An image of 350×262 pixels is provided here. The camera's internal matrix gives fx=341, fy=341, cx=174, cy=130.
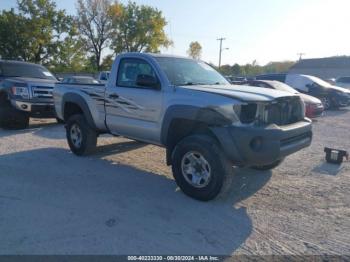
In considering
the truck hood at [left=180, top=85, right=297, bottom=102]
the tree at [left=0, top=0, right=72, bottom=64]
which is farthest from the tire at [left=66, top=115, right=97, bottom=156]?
the tree at [left=0, top=0, right=72, bottom=64]

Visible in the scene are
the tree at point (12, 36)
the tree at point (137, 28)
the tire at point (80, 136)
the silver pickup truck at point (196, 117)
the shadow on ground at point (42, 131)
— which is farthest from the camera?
the tree at point (137, 28)

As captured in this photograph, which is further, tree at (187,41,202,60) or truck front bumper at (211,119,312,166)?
tree at (187,41,202,60)

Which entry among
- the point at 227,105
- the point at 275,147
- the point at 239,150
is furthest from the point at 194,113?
the point at 275,147

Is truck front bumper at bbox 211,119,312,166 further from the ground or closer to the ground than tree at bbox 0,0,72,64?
closer to the ground

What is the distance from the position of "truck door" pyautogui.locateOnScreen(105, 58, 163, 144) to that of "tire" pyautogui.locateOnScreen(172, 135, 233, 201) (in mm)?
698

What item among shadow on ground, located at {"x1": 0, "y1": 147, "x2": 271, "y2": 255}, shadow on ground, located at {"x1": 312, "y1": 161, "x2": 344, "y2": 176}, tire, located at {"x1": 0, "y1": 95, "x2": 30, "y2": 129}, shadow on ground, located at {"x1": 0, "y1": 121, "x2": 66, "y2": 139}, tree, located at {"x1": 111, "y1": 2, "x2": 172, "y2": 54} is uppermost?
tree, located at {"x1": 111, "y1": 2, "x2": 172, "y2": 54}

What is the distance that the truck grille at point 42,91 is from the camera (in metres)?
9.41

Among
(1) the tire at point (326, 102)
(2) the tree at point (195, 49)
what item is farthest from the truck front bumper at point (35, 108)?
(2) the tree at point (195, 49)

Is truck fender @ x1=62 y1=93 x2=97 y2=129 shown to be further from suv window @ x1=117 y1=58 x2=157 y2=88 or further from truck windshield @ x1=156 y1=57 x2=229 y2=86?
truck windshield @ x1=156 y1=57 x2=229 y2=86

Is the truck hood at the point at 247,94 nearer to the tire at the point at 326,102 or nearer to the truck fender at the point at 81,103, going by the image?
the truck fender at the point at 81,103

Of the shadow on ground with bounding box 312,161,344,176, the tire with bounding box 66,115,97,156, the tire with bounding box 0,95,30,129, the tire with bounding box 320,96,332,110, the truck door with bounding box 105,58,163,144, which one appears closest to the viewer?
the truck door with bounding box 105,58,163,144

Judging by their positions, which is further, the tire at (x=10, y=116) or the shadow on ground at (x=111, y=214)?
the tire at (x=10, y=116)

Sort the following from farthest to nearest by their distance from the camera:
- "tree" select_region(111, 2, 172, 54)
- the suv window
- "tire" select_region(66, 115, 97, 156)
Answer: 1. "tree" select_region(111, 2, 172, 54)
2. "tire" select_region(66, 115, 97, 156)
3. the suv window

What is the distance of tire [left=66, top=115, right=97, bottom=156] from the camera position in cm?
666
